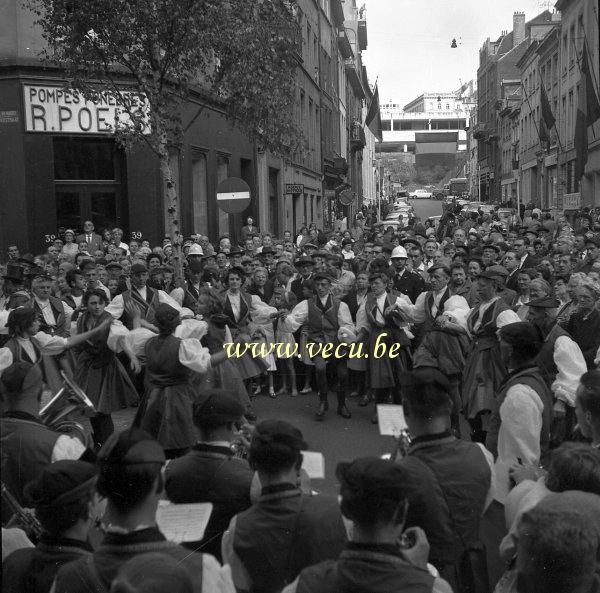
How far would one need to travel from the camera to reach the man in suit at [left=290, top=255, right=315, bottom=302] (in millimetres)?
11344

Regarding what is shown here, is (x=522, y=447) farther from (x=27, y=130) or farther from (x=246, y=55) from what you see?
(x=27, y=130)

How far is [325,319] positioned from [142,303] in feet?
7.56

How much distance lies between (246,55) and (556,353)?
960cm

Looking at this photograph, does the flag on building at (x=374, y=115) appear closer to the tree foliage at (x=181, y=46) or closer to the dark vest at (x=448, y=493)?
the tree foliage at (x=181, y=46)

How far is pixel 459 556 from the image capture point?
3627mm

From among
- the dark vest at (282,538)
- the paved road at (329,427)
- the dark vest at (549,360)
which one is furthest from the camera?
the paved road at (329,427)

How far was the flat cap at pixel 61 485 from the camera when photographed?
9.44 feet

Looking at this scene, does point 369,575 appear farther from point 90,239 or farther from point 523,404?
point 90,239

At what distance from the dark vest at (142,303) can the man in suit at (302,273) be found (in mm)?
2555

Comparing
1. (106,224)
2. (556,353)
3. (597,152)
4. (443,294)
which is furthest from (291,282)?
(597,152)

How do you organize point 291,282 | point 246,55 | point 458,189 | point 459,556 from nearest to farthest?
point 459,556
point 291,282
point 246,55
point 458,189

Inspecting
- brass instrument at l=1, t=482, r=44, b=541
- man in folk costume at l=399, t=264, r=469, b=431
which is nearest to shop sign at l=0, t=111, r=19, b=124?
man in folk costume at l=399, t=264, r=469, b=431

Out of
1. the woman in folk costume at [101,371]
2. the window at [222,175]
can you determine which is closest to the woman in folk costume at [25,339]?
the woman in folk costume at [101,371]

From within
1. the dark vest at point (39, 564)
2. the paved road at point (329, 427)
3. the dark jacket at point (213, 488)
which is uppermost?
the dark vest at point (39, 564)
